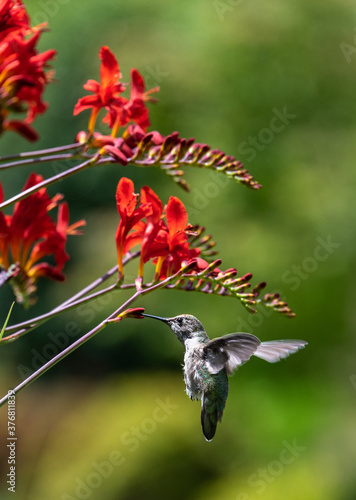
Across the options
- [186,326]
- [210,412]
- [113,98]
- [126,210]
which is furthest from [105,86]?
[210,412]

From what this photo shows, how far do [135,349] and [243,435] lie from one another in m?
1.56

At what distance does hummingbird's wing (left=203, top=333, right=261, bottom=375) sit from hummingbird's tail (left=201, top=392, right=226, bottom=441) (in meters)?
0.08

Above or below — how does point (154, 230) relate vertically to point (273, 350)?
above

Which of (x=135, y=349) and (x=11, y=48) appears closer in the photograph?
(x=11, y=48)

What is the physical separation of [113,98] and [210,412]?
742mm

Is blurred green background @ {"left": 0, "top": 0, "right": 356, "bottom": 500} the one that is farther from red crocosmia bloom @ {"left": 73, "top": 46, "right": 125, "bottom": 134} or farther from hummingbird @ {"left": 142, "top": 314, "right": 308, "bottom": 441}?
red crocosmia bloom @ {"left": 73, "top": 46, "right": 125, "bottom": 134}

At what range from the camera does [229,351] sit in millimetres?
1416

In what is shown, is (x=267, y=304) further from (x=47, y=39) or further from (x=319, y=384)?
(x=47, y=39)

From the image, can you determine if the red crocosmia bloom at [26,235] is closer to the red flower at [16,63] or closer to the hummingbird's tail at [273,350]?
the red flower at [16,63]

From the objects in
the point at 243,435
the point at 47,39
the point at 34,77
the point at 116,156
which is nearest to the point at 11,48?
the point at 34,77

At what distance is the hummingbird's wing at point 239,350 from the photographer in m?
1.33

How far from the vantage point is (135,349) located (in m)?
5.69

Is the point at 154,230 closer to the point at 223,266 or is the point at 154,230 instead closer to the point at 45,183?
the point at 45,183

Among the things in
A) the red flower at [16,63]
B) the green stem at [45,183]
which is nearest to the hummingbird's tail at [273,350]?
the green stem at [45,183]
